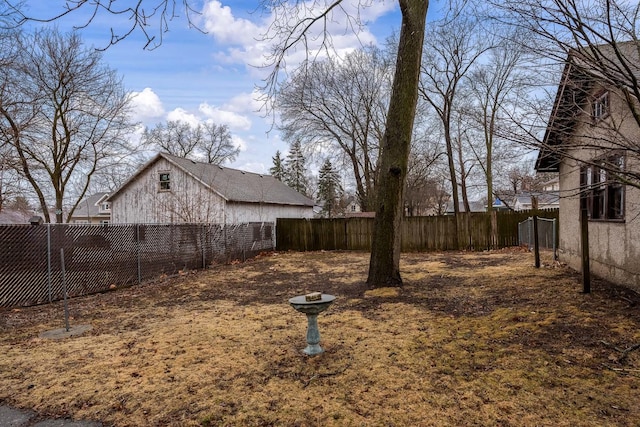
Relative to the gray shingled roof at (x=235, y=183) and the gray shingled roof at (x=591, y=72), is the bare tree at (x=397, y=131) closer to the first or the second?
the gray shingled roof at (x=591, y=72)

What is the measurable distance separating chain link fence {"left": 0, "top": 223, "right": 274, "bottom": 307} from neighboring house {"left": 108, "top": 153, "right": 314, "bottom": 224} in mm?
5816

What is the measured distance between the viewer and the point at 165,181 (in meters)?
19.7

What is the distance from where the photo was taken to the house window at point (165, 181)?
19619 millimetres

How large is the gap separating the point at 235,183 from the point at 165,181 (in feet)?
12.1

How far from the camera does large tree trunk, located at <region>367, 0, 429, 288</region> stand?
748 centimetres

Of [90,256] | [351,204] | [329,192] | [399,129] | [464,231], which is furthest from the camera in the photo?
[351,204]

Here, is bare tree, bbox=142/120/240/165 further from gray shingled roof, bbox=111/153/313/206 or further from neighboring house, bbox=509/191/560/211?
neighboring house, bbox=509/191/560/211

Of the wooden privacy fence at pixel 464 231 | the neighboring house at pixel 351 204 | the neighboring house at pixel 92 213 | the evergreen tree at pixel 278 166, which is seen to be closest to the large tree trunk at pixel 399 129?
the wooden privacy fence at pixel 464 231

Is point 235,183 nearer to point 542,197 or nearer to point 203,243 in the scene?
point 203,243

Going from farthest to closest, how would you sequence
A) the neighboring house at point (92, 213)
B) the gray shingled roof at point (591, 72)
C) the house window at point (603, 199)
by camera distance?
1. the neighboring house at point (92, 213)
2. the house window at point (603, 199)
3. the gray shingled roof at point (591, 72)

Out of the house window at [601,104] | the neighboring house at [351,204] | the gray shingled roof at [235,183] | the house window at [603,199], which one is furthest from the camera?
the neighboring house at [351,204]

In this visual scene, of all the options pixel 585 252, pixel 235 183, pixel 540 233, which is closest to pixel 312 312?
pixel 585 252

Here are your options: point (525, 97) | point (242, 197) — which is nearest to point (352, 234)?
point (242, 197)

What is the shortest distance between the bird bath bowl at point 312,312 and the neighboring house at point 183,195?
1378 cm
